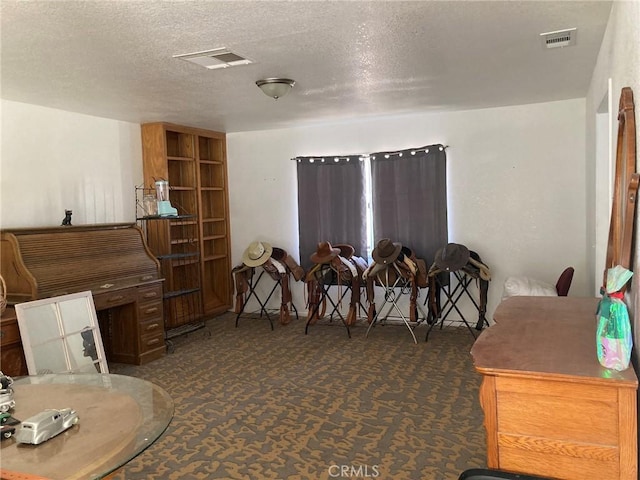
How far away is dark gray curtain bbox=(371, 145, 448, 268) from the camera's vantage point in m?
5.70

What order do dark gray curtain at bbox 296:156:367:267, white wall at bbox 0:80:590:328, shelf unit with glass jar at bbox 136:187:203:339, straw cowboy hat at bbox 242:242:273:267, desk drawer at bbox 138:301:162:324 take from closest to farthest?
desk drawer at bbox 138:301:162:324, white wall at bbox 0:80:590:328, shelf unit with glass jar at bbox 136:187:203:339, straw cowboy hat at bbox 242:242:273:267, dark gray curtain at bbox 296:156:367:267

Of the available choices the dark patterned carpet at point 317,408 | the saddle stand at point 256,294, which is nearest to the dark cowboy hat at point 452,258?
the dark patterned carpet at point 317,408

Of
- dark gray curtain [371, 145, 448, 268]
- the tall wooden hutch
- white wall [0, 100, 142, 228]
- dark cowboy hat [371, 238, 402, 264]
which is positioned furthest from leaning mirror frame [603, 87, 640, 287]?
white wall [0, 100, 142, 228]

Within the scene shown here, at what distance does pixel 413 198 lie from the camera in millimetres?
5816

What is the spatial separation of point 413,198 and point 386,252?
90cm

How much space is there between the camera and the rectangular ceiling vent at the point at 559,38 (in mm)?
3078

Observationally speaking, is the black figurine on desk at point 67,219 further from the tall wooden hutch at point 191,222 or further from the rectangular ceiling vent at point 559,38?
the rectangular ceiling vent at point 559,38

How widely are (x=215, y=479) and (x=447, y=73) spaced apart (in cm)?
323

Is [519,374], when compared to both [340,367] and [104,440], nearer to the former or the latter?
[104,440]

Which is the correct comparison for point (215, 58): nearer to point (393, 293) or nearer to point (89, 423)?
point (89, 423)

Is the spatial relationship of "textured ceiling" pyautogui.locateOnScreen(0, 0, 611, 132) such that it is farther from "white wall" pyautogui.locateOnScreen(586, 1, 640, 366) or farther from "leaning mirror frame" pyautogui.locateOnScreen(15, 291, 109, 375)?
"leaning mirror frame" pyautogui.locateOnScreen(15, 291, 109, 375)

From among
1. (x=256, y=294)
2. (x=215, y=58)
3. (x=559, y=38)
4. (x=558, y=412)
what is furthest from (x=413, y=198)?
(x=558, y=412)

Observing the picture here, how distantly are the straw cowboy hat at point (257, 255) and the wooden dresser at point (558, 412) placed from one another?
13.9 ft

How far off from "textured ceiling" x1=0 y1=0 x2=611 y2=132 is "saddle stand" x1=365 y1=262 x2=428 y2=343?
1.76m
